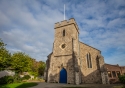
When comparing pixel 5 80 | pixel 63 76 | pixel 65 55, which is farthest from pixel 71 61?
pixel 5 80

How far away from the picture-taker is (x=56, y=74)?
58.2 feet

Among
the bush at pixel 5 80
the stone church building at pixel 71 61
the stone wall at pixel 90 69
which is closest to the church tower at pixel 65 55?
the stone church building at pixel 71 61

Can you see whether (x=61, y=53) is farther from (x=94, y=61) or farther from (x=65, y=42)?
(x=94, y=61)

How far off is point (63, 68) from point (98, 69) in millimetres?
7850

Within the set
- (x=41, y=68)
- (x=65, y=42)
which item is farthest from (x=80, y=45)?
(x=41, y=68)

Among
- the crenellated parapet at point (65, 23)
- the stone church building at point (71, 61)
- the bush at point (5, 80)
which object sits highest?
the crenellated parapet at point (65, 23)

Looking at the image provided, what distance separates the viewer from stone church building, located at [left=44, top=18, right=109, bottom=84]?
663 inches

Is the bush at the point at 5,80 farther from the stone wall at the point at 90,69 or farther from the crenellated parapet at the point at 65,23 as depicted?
the crenellated parapet at the point at 65,23

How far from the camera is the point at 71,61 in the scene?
1738cm

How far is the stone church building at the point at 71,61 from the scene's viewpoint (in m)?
16.8

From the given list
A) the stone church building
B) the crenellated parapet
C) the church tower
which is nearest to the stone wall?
the stone church building

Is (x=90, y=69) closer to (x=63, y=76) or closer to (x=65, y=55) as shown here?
(x=63, y=76)

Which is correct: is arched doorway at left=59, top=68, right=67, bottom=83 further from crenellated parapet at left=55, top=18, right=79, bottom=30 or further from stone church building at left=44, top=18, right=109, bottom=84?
crenellated parapet at left=55, top=18, right=79, bottom=30

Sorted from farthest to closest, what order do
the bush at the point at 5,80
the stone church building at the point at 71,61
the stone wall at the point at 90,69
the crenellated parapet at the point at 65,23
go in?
the crenellated parapet at the point at 65,23, the stone wall at the point at 90,69, the stone church building at the point at 71,61, the bush at the point at 5,80
